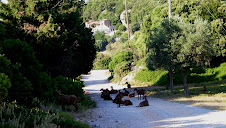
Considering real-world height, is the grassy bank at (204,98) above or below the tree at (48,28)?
below

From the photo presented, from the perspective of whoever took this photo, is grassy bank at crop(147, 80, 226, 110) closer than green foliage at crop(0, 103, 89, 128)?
No

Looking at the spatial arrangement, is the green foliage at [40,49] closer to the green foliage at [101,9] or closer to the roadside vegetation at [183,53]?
the roadside vegetation at [183,53]

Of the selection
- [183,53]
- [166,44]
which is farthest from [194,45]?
[166,44]

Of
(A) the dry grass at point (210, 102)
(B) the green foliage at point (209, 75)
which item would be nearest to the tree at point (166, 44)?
(A) the dry grass at point (210, 102)

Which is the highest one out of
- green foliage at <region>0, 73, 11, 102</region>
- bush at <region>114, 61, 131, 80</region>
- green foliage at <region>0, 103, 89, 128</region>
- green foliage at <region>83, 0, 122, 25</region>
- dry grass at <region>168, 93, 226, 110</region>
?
green foliage at <region>83, 0, 122, 25</region>

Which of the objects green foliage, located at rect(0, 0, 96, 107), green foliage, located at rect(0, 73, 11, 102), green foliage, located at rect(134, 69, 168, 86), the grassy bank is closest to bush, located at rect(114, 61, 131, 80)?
green foliage, located at rect(134, 69, 168, 86)

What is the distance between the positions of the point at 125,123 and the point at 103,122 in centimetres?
114

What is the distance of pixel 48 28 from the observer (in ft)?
61.6

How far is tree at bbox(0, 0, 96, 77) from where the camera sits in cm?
1894

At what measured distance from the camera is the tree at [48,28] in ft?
62.1

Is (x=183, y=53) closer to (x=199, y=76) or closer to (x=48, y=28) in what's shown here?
(x=48, y=28)

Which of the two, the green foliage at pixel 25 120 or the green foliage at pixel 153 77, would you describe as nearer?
the green foliage at pixel 25 120

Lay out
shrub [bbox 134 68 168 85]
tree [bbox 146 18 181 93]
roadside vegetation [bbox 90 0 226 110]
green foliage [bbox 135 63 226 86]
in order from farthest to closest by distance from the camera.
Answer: shrub [bbox 134 68 168 85], green foliage [bbox 135 63 226 86], tree [bbox 146 18 181 93], roadside vegetation [bbox 90 0 226 110]

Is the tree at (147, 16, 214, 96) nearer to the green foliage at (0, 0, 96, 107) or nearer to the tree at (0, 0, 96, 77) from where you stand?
the green foliage at (0, 0, 96, 107)
